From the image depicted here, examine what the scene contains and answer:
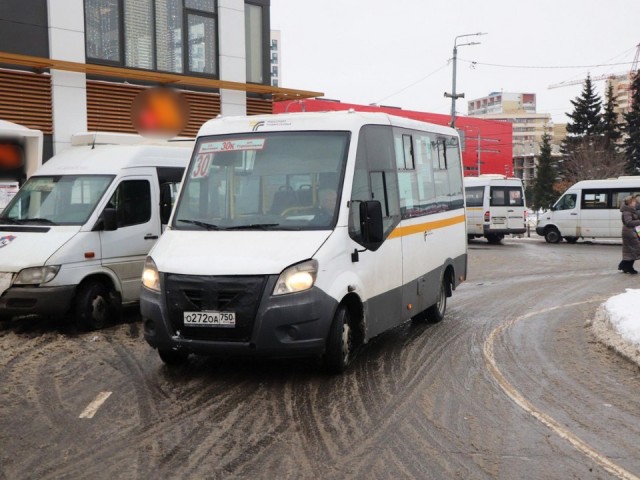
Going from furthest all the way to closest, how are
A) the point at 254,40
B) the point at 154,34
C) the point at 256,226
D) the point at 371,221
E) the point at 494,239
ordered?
the point at 494,239
the point at 254,40
the point at 154,34
the point at 371,221
the point at 256,226

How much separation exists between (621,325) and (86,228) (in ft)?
21.9

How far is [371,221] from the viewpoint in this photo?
7.32 m

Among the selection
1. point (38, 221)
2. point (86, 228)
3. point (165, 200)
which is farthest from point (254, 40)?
point (86, 228)

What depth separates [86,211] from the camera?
9734mm

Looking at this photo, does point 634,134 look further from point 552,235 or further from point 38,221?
point 38,221

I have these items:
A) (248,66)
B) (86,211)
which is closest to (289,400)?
(86,211)

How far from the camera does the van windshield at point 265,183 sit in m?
7.21

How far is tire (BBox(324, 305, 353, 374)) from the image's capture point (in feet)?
22.5

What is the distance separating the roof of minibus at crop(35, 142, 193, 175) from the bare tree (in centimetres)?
5854

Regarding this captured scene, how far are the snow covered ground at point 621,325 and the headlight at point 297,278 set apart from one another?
11.6 feet

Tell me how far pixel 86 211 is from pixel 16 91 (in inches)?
334

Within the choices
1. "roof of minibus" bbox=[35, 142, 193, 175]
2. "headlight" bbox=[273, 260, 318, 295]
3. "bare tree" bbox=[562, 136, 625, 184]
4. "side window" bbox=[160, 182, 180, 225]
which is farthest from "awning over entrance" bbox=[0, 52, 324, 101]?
"bare tree" bbox=[562, 136, 625, 184]

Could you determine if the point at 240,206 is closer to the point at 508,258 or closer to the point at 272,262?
the point at 272,262

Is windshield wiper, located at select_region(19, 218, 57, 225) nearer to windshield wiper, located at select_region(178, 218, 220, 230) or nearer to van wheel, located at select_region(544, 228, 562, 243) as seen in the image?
windshield wiper, located at select_region(178, 218, 220, 230)
